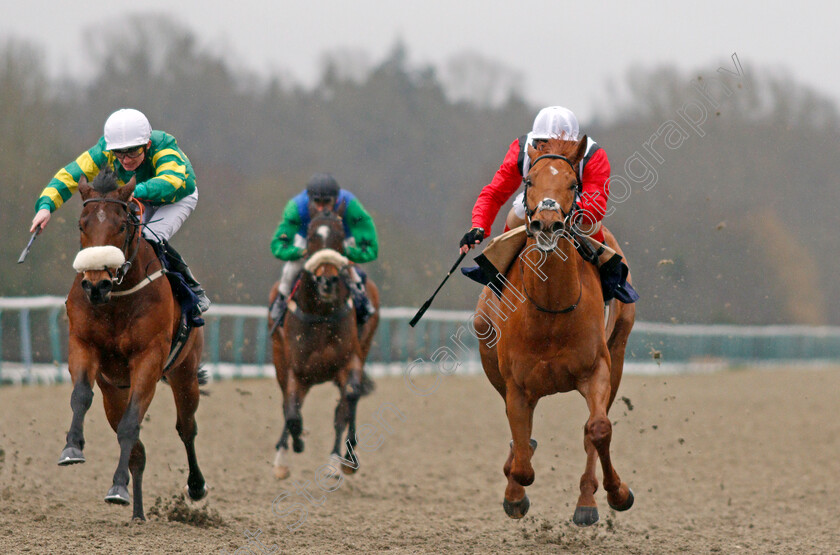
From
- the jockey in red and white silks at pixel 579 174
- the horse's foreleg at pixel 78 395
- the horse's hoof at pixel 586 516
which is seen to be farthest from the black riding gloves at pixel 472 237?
the horse's foreleg at pixel 78 395

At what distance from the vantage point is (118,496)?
527 cm

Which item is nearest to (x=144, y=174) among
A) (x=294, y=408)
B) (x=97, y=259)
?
(x=97, y=259)

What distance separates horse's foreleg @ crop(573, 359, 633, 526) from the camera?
17.8 ft

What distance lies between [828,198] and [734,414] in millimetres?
19199

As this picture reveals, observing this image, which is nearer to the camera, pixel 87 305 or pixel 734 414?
pixel 87 305

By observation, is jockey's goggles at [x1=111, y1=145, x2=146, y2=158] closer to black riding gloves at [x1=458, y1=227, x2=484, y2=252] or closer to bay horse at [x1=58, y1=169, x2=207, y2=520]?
bay horse at [x1=58, y1=169, x2=207, y2=520]

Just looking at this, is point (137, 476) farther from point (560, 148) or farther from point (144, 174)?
point (560, 148)

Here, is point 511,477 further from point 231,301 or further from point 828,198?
point 828,198

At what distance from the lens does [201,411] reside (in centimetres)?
1294

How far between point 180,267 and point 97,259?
1219 millimetres

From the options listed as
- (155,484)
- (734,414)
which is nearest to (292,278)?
(155,484)

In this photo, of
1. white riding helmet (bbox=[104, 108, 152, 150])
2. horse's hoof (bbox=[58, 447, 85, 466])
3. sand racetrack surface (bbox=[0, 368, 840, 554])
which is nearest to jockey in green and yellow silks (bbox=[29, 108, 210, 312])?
white riding helmet (bbox=[104, 108, 152, 150])

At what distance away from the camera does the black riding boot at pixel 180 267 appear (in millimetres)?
6340

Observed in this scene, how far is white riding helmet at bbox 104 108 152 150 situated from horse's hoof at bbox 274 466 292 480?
138 inches
